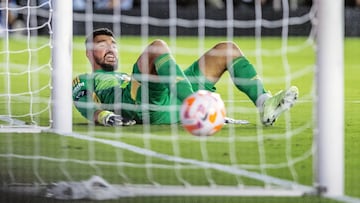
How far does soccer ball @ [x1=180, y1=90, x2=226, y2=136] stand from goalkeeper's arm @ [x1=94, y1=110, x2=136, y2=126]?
1204 millimetres

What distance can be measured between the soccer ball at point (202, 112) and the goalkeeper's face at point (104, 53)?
1.63 meters

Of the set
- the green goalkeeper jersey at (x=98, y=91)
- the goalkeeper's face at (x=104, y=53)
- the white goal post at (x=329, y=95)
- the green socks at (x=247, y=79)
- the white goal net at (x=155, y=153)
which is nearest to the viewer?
the white goal post at (x=329, y=95)

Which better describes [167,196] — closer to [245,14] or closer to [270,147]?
[270,147]

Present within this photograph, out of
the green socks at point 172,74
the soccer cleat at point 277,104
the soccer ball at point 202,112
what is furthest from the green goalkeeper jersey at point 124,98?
the soccer ball at point 202,112

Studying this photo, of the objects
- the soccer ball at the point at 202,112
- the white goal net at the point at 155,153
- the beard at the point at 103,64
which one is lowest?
the white goal net at the point at 155,153

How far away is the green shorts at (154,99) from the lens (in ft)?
22.0

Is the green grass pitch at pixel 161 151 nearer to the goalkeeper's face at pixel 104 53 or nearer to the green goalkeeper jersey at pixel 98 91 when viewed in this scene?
the green goalkeeper jersey at pixel 98 91

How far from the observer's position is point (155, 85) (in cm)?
661

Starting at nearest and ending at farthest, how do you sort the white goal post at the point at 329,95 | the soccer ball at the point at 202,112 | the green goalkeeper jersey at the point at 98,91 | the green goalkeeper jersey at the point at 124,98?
the white goal post at the point at 329,95
the soccer ball at the point at 202,112
the green goalkeeper jersey at the point at 124,98
the green goalkeeper jersey at the point at 98,91

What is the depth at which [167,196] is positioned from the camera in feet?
15.1

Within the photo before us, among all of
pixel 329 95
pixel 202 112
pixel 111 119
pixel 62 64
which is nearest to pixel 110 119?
pixel 111 119

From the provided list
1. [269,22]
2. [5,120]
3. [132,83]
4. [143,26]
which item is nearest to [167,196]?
[132,83]

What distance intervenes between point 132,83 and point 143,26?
9795 mm

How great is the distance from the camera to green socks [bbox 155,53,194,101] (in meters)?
6.36
